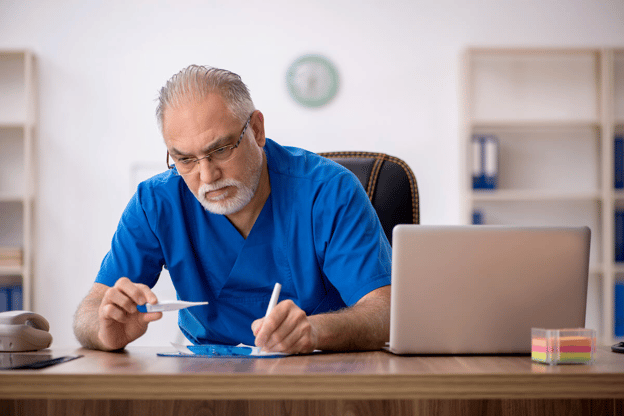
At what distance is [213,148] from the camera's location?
1.30 meters

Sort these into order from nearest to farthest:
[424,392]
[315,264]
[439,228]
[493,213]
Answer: [424,392], [439,228], [315,264], [493,213]

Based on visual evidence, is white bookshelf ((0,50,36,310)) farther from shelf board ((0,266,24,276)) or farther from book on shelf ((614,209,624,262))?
book on shelf ((614,209,624,262))

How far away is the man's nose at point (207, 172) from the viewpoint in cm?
130

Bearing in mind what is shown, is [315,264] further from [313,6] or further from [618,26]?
[618,26]

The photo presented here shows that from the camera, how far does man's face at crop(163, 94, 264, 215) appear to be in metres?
1.28

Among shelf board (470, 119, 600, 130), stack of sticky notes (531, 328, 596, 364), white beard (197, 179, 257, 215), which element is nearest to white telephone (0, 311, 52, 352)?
white beard (197, 179, 257, 215)

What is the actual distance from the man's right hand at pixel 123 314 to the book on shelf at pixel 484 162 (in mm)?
2506

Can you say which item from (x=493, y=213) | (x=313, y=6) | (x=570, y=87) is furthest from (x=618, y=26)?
(x=313, y=6)

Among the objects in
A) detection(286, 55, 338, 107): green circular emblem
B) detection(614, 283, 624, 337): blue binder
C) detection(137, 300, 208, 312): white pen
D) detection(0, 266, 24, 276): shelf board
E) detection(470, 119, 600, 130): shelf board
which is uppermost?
Answer: detection(286, 55, 338, 107): green circular emblem

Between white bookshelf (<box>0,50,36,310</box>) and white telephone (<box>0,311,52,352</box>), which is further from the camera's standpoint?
white bookshelf (<box>0,50,36,310</box>)

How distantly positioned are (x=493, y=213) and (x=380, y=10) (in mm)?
1338

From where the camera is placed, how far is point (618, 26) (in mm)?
3480

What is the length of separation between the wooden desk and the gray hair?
24.6 inches

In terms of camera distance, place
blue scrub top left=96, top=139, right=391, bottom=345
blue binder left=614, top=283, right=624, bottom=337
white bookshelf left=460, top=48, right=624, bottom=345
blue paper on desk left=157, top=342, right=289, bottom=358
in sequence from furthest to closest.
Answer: white bookshelf left=460, top=48, right=624, bottom=345 < blue binder left=614, top=283, right=624, bottom=337 < blue scrub top left=96, top=139, right=391, bottom=345 < blue paper on desk left=157, top=342, right=289, bottom=358
